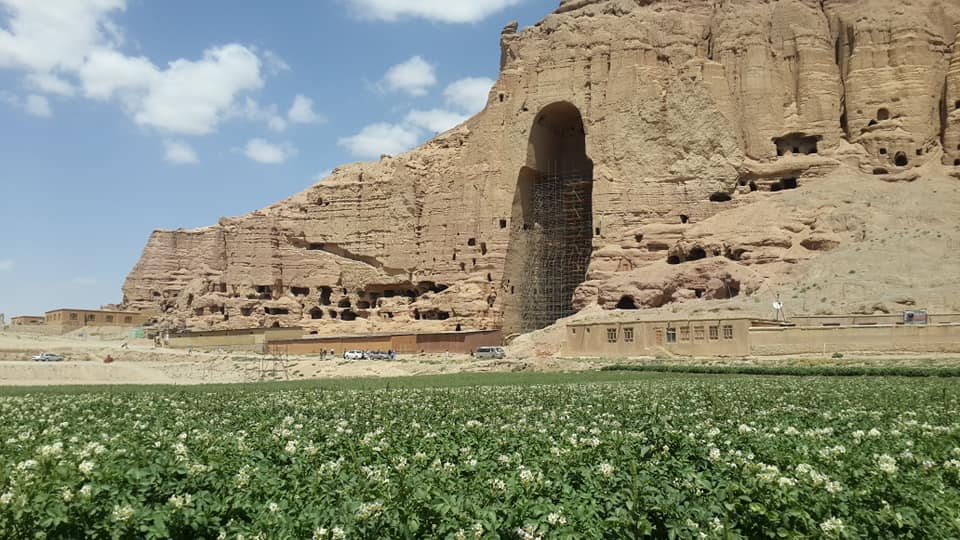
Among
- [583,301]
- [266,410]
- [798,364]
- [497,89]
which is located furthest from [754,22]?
[266,410]

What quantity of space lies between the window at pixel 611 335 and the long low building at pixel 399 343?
41.1 ft

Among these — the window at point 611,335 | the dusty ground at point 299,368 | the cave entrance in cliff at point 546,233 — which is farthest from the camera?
the cave entrance in cliff at point 546,233

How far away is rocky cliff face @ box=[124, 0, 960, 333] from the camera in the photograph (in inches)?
2099

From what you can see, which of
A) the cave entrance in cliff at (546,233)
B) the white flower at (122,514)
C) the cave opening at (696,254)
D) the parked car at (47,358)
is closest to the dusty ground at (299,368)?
the parked car at (47,358)

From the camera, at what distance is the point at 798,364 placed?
31.8 metres

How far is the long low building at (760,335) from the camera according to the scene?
35531mm

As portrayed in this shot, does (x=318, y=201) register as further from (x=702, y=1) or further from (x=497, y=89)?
(x=702, y=1)

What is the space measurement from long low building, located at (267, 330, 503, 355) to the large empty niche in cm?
2446

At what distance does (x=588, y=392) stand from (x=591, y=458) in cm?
1114

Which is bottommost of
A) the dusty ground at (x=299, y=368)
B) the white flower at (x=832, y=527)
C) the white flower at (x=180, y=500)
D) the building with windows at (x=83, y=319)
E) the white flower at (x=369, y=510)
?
the dusty ground at (x=299, y=368)

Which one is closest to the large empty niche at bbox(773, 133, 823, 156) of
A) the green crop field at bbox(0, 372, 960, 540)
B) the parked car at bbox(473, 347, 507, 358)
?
the parked car at bbox(473, 347, 507, 358)

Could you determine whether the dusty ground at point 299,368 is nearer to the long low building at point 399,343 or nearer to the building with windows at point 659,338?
the building with windows at point 659,338

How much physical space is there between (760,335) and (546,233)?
25247 mm

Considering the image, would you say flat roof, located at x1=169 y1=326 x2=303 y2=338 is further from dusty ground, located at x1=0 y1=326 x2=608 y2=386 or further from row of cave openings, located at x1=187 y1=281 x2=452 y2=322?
dusty ground, located at x1=0 y1=326 x2=608 y2=386
